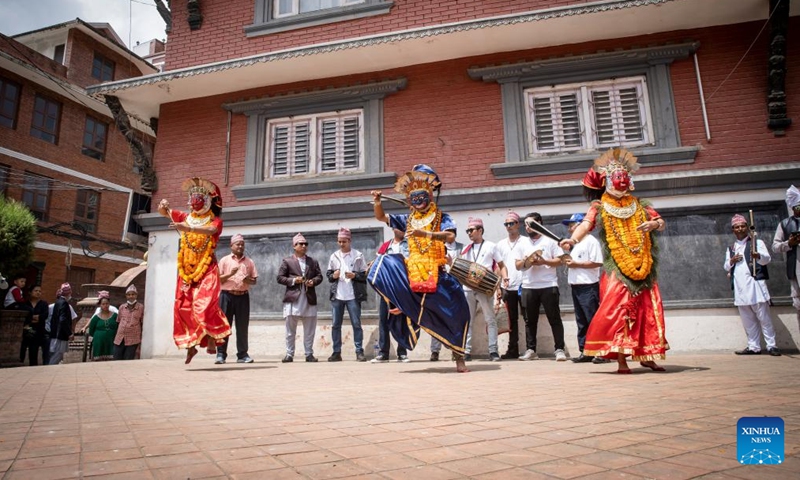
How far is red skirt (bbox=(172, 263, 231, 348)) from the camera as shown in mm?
6512

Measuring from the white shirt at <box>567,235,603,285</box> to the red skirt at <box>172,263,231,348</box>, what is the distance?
5010 millimetres

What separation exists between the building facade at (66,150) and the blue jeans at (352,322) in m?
13.9

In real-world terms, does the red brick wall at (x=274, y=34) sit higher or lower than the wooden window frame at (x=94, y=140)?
lower

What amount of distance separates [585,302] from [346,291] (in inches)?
151

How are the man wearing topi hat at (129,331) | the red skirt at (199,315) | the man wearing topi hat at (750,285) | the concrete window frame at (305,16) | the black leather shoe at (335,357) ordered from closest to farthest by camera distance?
the red skirt at (199,315) → the man wearing topi hat at (750,285) → the black leather shoe at (335,357) → the man wearing topi hat at (129,331) → the concrete window frame at (305,16)

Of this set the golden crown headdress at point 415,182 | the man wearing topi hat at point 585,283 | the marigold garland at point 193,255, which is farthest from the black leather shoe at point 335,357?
the man wearing topi hat at point 585,283

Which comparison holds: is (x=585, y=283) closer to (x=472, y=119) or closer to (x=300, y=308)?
(x=472, y=119)

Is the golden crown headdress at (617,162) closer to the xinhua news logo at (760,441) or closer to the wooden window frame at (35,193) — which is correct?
A: the xinhua news logo at (760,441)

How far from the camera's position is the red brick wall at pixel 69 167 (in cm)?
1983

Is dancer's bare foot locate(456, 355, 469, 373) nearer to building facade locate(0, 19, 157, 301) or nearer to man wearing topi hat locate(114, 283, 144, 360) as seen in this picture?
man wearing topi hat locate(114, 283, 144, 360)

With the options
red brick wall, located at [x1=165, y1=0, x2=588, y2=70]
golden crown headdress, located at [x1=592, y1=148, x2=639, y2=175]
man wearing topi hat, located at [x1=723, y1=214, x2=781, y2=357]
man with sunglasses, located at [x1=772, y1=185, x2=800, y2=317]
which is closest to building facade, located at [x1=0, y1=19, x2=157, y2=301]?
red brick wall, located at [x1=165, y1=0, x2=588, y2=70]

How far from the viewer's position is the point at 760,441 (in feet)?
5.52

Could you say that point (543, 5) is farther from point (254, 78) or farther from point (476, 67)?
point (254, 78)

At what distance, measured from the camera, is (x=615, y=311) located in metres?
4.96
